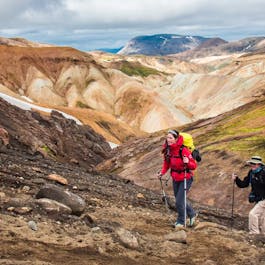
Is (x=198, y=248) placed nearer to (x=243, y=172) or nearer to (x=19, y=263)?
(x=19, y=263)

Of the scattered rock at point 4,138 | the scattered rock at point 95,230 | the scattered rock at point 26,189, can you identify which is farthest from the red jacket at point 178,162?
the scattered rock at point 4,138

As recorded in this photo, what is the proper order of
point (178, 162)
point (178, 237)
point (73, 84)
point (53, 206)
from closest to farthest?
point (178, 237), point (53, 206), point (178, 162), point (73, 84)

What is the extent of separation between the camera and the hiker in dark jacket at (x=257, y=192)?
12.1m

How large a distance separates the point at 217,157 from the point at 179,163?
73.1ft

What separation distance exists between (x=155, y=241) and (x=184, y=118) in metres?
122

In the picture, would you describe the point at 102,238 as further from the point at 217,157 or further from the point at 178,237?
the point at 217,157

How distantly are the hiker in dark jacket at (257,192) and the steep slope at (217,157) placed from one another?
38.8 ft

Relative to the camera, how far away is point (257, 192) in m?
12.4

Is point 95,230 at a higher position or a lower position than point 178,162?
lower

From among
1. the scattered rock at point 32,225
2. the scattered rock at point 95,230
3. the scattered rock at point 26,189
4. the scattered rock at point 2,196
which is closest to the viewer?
the scattered rock at point 32,225

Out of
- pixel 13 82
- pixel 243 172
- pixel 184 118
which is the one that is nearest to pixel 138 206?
pixel 243 172

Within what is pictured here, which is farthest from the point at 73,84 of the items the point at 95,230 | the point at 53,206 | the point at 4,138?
the point at 95,230

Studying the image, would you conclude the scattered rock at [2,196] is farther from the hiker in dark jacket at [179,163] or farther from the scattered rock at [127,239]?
the hiker in dark jacket at [179,163]

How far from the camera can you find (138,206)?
15.8m
